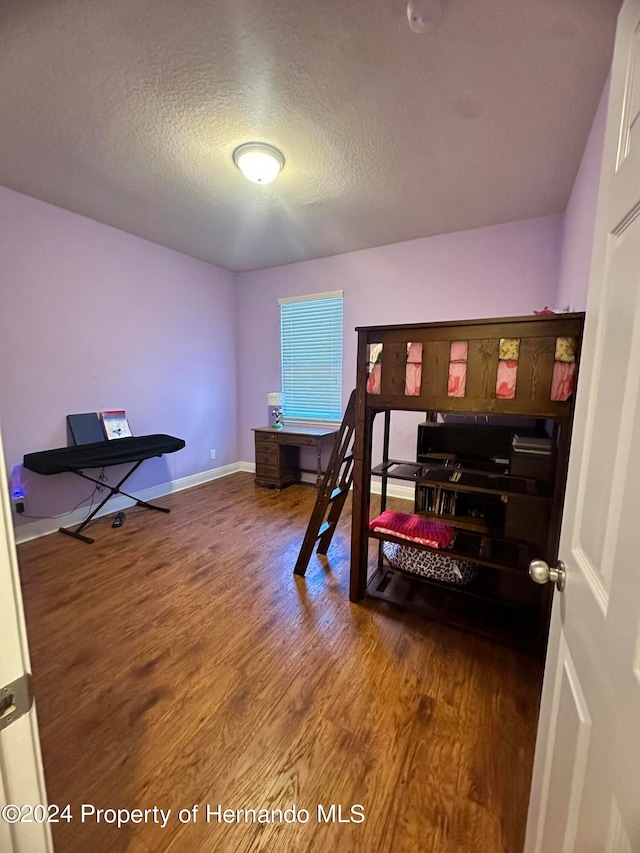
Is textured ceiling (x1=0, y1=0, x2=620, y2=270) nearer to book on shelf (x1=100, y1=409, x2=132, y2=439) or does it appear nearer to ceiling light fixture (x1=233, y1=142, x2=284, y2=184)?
ceiling light fixture (x1=233, y1=142, x2=284, y2=184)

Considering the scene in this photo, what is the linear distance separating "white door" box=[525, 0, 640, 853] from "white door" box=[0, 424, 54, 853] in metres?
0.90

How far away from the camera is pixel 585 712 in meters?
0.63

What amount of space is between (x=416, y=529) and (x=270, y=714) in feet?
3.81

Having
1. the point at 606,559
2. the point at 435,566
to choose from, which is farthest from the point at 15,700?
the point at 435,566

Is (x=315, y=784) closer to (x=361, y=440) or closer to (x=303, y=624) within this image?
→ (x=303, y=624)

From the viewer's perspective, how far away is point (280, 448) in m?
4.24

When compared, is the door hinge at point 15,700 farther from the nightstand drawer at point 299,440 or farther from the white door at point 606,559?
the nightstand drawer at point 299,440

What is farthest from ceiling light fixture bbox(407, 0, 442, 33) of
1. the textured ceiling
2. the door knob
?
the door knob

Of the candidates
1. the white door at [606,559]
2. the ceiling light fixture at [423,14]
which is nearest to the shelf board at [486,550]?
the white door at [606,559]

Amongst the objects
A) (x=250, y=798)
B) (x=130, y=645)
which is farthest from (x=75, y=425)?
(x=250, y=798)

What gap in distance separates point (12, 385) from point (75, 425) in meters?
0.55

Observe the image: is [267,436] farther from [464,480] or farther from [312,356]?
[464,480]

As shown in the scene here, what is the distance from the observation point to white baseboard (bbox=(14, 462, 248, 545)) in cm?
293

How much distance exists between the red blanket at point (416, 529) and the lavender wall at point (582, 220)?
1.44 m
